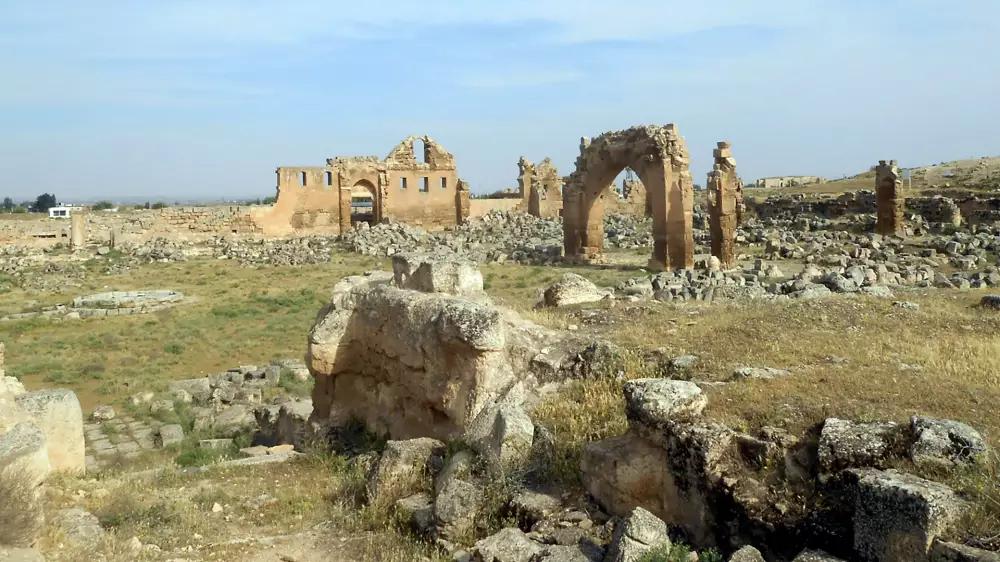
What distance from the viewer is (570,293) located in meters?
11.1

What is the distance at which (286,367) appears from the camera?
535 inches

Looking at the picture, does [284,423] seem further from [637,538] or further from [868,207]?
[868,207]

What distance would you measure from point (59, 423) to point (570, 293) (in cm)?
627

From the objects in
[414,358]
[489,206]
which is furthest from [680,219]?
[489,206]

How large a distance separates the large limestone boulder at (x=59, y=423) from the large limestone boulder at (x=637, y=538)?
17.7ft

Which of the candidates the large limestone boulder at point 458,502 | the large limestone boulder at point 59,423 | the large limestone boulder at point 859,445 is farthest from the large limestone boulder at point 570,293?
the large limestone boulder at point 859,445

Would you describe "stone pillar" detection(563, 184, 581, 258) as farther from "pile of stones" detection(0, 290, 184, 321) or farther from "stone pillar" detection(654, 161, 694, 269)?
"pile of stones" detection(0, 290, 184, 321)

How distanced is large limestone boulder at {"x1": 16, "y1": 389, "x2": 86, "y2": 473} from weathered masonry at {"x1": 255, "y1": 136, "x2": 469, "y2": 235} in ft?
88.5

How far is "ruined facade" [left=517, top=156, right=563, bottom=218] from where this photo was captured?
123 feet

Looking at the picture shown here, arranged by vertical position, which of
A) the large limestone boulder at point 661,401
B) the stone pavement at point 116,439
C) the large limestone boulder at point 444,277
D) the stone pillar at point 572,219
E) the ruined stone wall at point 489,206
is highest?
the ruined stone wall at point 489,206

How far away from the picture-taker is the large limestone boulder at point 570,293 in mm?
11078

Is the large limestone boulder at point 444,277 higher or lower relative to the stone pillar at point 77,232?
lower

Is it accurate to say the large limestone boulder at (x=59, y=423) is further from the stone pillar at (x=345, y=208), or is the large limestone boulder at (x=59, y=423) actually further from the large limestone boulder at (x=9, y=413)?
the stone pillar at (x=345, y=208)

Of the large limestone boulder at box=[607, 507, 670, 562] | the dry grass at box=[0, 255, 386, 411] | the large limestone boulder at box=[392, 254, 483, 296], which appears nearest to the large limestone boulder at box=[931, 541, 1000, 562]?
the large limestone boulder at box=[607, 507, 670, 562]
